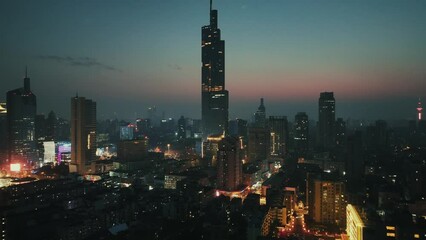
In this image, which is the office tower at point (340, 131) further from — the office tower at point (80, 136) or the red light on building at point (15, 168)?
the red light on building at point (15, 168)

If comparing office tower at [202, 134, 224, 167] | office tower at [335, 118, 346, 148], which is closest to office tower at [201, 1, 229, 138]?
office tower at [202, 134, 224, 167]

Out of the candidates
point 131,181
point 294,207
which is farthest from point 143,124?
point 294,207

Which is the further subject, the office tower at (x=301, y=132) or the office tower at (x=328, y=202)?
the office tower at (x=301, y=132)

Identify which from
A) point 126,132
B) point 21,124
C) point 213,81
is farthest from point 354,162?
point 126,132

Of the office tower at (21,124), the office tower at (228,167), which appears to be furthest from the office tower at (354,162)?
the office tower at (21,124)

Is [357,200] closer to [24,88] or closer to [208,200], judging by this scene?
[208,200]

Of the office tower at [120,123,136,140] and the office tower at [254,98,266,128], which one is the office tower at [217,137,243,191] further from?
the office tower at [254,98,266,128]
